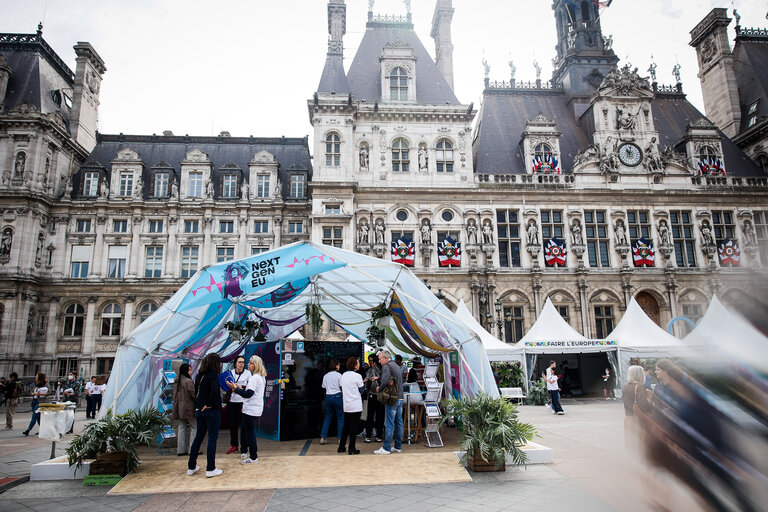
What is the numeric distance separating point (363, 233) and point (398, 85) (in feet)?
35.2

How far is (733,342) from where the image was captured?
2158 mm

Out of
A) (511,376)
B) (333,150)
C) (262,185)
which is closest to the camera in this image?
(511,376)

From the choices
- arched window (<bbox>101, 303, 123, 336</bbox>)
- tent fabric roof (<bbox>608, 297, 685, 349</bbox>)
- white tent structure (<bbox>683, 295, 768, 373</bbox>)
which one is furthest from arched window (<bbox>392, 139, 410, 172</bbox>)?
white tent structure (<bbox>683, 295, 768, 373</bbox>)

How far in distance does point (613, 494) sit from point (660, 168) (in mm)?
34495

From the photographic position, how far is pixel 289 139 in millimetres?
37719

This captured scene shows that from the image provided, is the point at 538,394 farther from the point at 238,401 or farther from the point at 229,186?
the point at 229,186

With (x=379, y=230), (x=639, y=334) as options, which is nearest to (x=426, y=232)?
(x=379, y=230)

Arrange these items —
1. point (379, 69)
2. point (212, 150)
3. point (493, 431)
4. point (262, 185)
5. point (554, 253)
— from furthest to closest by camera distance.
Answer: point (212, 150) → point (262, 185) → point (379, 69) → point (554, 253) → point (493, 431)

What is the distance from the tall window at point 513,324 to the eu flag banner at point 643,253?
8315 millimetres

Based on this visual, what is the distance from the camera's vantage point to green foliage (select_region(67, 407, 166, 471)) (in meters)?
8.52

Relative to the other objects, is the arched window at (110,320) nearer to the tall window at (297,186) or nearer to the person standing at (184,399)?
the tall window at (297,186)

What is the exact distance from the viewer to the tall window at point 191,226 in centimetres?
3303

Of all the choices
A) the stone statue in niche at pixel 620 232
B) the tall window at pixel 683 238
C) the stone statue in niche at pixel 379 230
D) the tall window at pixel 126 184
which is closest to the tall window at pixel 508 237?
the stone statue in niche at pixel 620 232

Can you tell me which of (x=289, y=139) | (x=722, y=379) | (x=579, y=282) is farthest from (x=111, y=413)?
(x=289, y=139)
